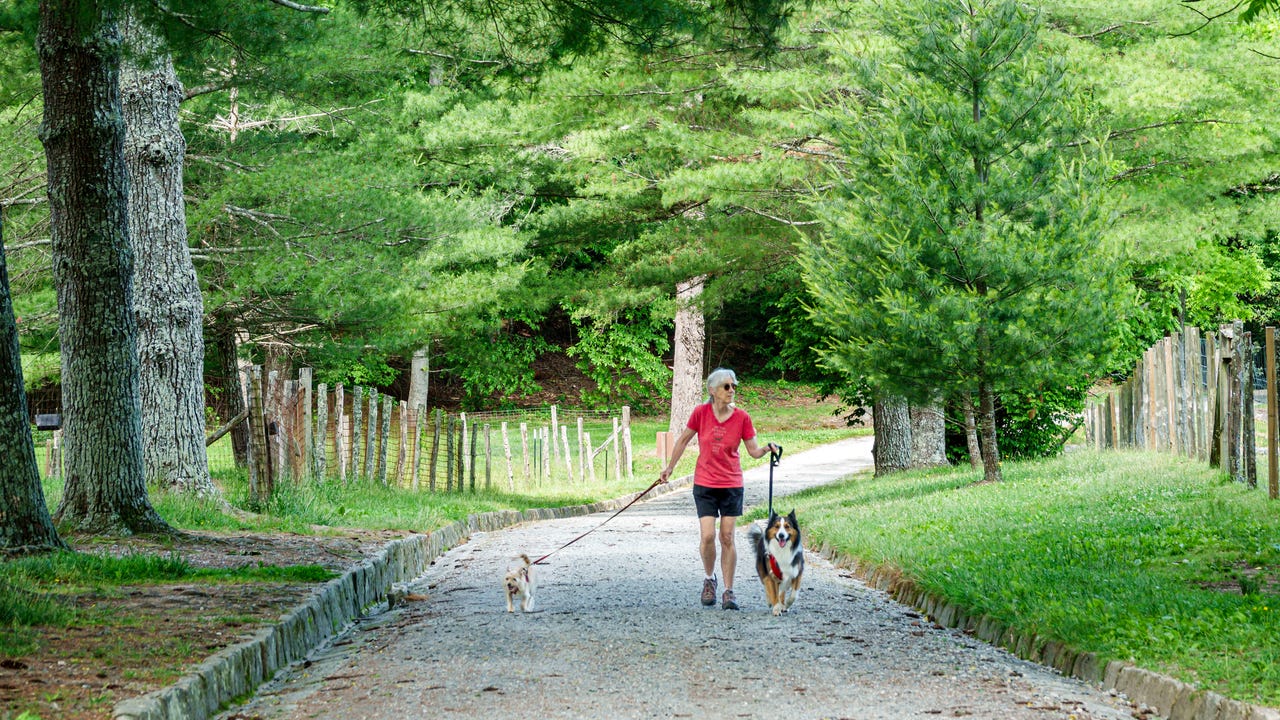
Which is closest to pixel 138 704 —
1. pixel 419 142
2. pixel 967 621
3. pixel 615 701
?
pixel 615 701

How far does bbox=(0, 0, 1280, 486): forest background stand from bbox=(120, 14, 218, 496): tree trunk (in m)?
0.77

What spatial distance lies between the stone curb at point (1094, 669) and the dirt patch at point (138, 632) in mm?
4509

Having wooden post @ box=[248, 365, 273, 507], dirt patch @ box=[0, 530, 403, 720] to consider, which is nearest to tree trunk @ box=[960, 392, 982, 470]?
wooden post @ box=[248, 365, 273, 507]

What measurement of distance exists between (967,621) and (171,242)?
34.7ft

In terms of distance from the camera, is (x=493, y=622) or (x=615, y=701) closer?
(x=615, y=701)

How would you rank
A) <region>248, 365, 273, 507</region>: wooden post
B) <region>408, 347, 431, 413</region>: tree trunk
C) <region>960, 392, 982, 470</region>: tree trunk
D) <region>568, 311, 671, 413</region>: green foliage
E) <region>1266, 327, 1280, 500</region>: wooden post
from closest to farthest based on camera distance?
<region>1266, 327, 1280, 500</region>: wooden post, <region>248, 365, 273, 507</region>: wooden post, <region>960, 392, 982, 470</region>: tree trunk, <region>408, 347, 431, 413</region>: tree trunk, <region>568, 311, 671, 413</region>: green foliage

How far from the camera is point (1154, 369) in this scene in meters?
20.2

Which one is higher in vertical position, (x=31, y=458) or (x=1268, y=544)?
(x=31, y=458)

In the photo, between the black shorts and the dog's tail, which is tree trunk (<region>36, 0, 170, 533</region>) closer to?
the black shorts

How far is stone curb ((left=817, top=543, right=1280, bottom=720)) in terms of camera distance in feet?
19.1

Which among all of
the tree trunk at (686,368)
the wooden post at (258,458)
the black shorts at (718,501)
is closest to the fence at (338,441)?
the wooden post at (258,458)

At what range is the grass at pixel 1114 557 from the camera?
693cm

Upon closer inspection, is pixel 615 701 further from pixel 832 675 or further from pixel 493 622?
pixel 493 622

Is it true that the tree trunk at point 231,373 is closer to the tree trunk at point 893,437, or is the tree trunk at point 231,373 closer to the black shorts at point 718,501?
the tree trunk at point 893,437
